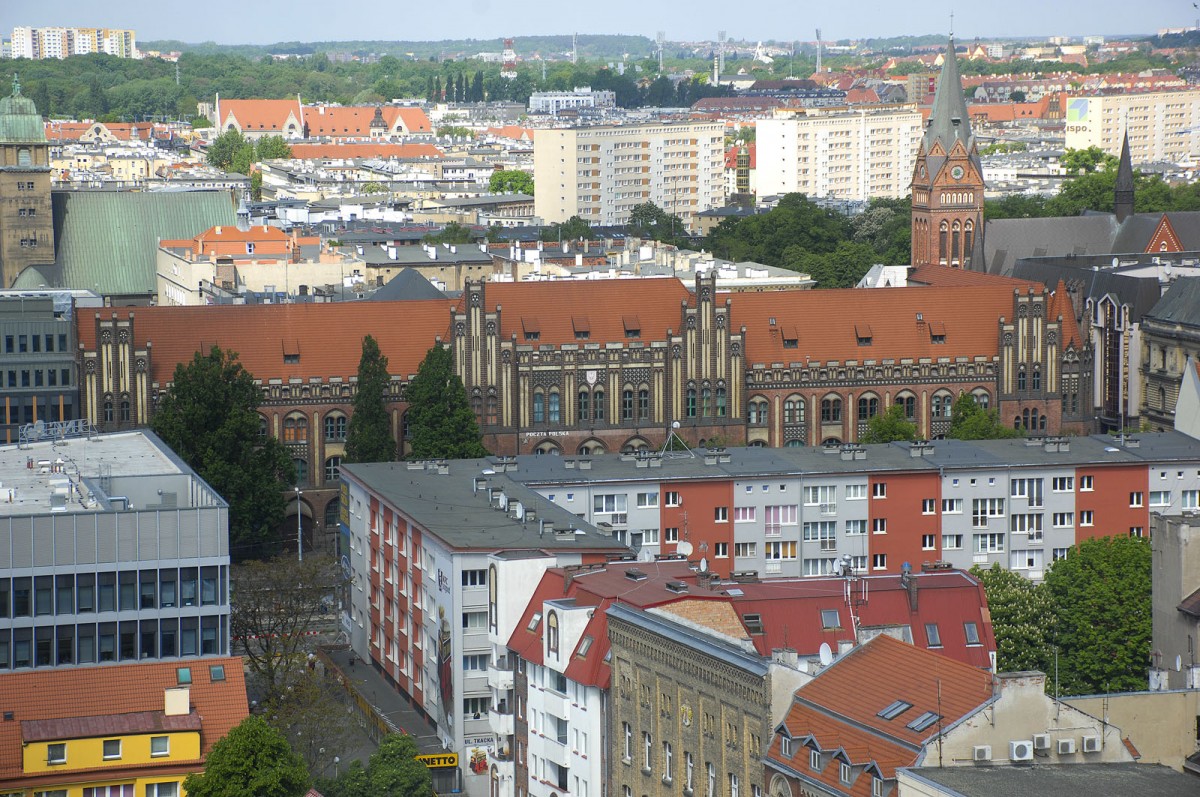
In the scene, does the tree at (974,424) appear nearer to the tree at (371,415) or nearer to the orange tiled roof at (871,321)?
the orange tiled roof at (871,321)

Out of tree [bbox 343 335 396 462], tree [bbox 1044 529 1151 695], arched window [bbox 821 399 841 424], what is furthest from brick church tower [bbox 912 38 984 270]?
tree [bbox 1044 529 1151 695]

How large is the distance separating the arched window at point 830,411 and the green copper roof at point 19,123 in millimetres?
70416

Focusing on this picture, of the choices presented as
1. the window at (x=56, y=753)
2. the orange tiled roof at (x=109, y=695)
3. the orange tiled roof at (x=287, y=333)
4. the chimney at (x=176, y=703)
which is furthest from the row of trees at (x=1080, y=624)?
the orange tiled roof at (x=287, y=333)

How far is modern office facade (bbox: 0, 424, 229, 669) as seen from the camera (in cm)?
7688

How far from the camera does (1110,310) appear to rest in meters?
149

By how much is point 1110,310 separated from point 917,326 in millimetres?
14360

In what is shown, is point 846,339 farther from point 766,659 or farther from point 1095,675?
point 766,659

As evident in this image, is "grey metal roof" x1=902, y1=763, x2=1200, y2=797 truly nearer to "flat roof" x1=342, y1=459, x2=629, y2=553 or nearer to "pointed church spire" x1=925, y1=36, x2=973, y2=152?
"flat roof" x1=342, y1=459, x2=629, y2=553

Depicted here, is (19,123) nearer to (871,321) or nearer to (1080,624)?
(871,321)

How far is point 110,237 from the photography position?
18388 centimetres

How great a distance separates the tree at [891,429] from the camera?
130500 millimetres

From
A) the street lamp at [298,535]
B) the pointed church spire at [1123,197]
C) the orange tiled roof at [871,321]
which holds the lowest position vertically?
the street lamp at [298,535]

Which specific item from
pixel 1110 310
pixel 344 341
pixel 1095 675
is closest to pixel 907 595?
pixel 1095 675

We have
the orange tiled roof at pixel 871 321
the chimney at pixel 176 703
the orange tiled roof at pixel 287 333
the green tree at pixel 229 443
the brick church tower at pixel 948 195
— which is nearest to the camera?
the chimney at pixel 176 703
